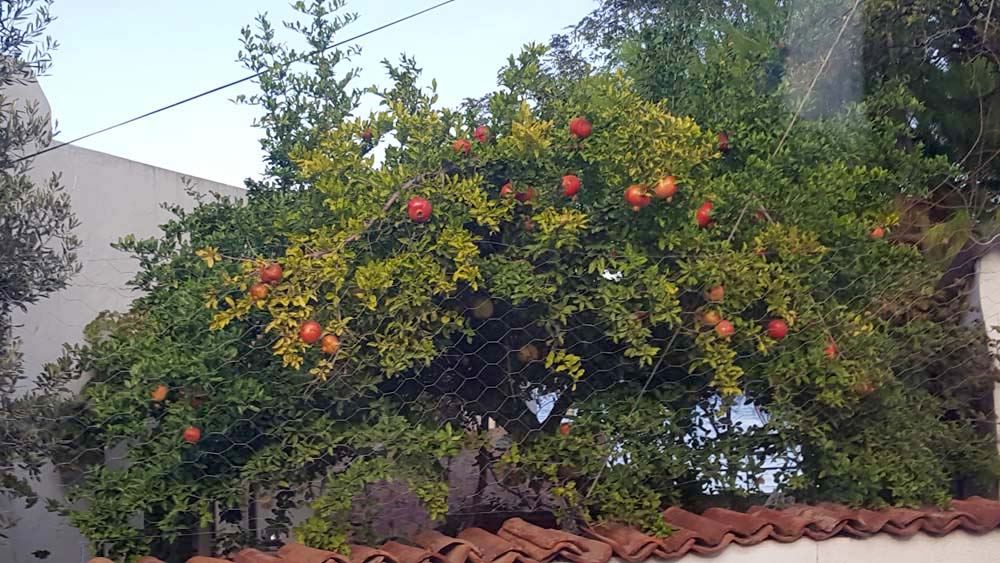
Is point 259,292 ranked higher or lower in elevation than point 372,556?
A: higher

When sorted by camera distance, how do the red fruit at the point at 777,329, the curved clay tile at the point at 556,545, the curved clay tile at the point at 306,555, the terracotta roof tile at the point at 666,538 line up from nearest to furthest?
the curved clay tile at the point at 306,555
the terracotta roof tile at the point at 666,538
the curved clay tile at the point at 556,545
the red fruit at the point at 777,329

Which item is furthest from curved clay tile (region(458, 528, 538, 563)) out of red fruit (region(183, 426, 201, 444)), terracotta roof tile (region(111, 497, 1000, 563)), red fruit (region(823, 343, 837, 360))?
red fruit (region(823, 343, 837, 360))

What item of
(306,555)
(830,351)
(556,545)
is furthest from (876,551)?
(306,555)

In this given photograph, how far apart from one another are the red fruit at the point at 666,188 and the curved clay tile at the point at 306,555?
4.28 feet

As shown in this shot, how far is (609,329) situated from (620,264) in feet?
0.62

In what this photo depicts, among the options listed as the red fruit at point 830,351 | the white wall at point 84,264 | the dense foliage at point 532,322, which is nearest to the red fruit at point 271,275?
the dense foliage at point 532,322

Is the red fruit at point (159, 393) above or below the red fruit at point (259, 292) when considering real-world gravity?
below

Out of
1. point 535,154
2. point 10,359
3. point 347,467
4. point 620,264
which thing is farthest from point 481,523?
point 10,359

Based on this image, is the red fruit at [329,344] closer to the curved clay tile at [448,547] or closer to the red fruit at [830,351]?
the curved clay tile at [448,547]

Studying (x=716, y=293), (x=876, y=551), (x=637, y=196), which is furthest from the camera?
(x=876, y=551)

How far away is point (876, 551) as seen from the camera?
3.16 meters

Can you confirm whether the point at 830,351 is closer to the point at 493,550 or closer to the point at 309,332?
the point at 493,550

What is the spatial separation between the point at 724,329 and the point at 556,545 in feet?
2.57

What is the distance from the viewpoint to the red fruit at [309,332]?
7.99 feet
